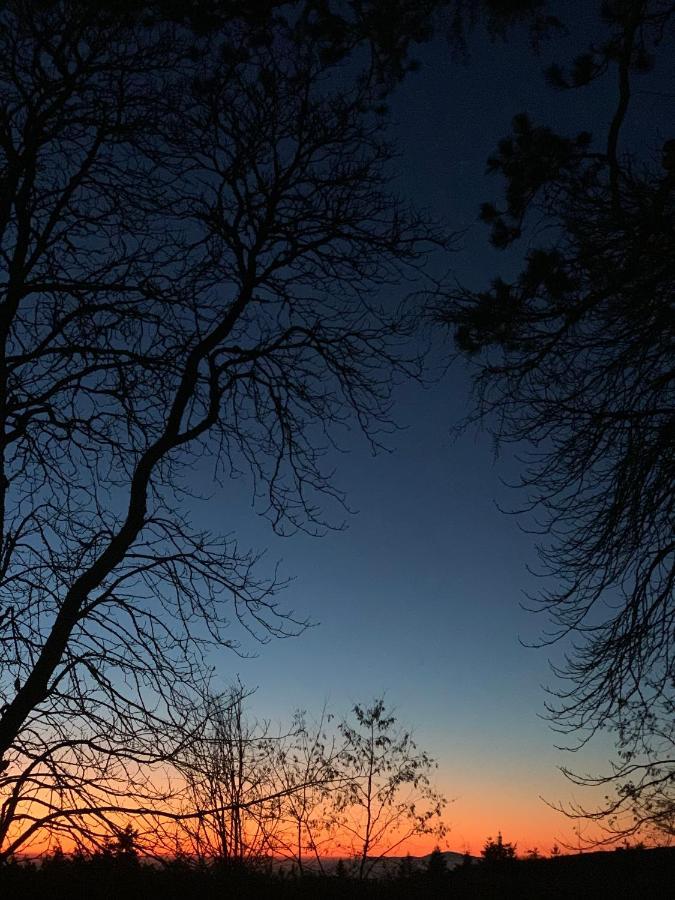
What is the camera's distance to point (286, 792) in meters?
4.60

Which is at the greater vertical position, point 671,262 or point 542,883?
point 671,262

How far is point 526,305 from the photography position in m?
7.52

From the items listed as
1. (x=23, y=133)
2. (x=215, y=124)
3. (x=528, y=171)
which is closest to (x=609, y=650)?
(x=528, y=171)

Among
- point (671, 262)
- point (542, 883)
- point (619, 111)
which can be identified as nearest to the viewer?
point (671, 262)

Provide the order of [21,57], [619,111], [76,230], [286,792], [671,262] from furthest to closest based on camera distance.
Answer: [619,111], [671,262], [76,230], [21,57], [286,792]

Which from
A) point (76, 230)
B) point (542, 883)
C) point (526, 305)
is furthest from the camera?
point (542, 883)

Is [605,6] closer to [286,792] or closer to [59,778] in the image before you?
[286,792]

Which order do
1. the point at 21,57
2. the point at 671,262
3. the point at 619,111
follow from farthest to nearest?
the point at 619,111
the point at 671,262
the point at 21,57

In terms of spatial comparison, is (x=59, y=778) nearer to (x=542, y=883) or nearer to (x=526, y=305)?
(x=526, y=305)

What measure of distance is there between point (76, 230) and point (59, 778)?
12.4ft

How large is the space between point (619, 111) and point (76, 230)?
15.2 feet

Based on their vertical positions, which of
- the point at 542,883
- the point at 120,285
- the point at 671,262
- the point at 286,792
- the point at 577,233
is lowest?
the point at 542,883

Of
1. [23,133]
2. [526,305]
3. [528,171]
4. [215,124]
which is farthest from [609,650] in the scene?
[23,133]

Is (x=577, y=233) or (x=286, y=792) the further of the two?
(x=577, y=233)
